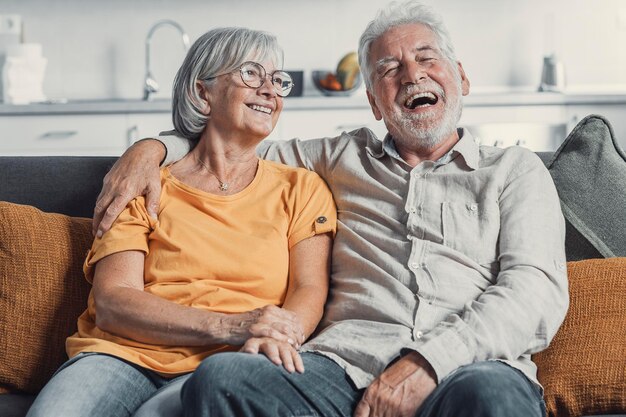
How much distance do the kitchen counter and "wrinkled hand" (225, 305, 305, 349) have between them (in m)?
2.61

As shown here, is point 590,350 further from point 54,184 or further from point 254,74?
point 54,184

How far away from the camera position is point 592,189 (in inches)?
85.9

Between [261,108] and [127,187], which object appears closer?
[127,187]

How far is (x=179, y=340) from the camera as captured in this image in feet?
6.23

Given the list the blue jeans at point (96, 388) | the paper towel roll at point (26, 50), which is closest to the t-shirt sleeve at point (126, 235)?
the blue jeans at point (96, 388)

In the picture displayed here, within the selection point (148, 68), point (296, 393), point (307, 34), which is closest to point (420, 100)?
point (296, 393)

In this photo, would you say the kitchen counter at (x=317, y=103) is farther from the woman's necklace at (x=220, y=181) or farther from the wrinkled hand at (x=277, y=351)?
the wrinkled hand at (x=277, y=351)

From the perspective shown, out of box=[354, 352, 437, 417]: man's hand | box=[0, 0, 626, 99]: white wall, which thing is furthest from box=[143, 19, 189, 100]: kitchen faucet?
box=[354, 352, 437, 417]: man's hand

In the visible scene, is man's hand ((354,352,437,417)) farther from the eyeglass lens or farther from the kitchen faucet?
the kitchen faucet

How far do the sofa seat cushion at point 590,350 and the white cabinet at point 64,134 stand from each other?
2858 mm

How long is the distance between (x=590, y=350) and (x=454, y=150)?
0.55m

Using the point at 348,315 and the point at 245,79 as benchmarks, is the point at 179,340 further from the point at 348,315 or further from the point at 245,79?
the point at 245,79

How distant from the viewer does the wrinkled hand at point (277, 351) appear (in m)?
1.75

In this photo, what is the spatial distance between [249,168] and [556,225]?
2.38ft
